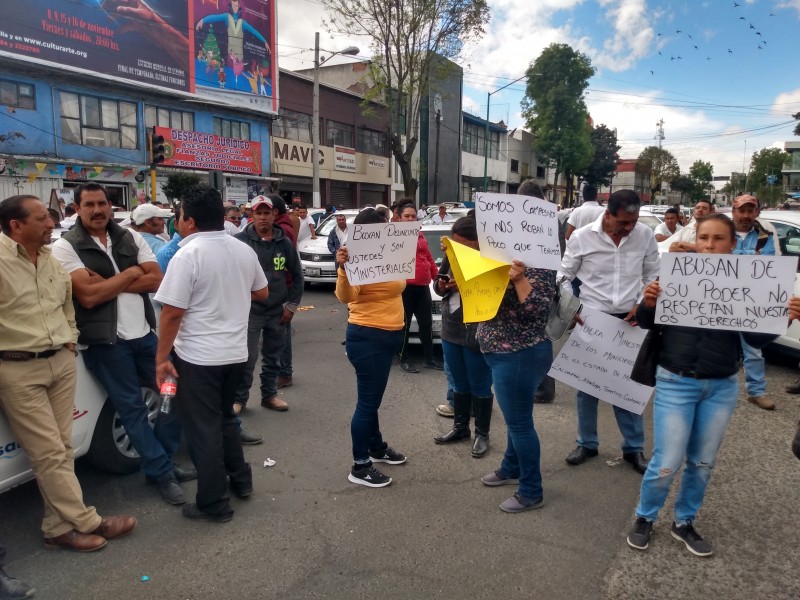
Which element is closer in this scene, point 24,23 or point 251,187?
point 24,23

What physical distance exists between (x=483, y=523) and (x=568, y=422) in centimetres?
206

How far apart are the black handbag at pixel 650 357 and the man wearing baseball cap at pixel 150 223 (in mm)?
3701

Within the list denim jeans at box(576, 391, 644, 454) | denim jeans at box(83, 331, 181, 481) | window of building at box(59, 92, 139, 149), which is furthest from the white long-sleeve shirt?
window of building at box(59, 92, 139, 149)

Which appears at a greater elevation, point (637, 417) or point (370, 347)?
point (370, 347)

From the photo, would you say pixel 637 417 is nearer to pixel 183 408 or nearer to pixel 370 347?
pixel 370 347

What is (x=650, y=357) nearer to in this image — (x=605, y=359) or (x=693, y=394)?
(x=693, y=394)

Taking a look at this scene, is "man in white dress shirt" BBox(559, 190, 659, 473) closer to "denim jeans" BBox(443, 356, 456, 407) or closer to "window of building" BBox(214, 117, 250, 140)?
"denim jeans" BBox(443, 356, 456, 407)

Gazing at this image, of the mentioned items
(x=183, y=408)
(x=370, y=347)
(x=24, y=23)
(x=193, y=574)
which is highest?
(x=24, y=23)

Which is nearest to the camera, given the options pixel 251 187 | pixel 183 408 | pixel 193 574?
pixel 193 574

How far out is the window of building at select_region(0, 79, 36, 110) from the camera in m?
19.8

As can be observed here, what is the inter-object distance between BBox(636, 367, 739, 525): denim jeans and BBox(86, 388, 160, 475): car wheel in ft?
10.5

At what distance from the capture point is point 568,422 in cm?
526

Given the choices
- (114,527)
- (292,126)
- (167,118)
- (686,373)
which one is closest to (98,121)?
(167,118)

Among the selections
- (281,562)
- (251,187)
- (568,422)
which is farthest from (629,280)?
(251,187)
